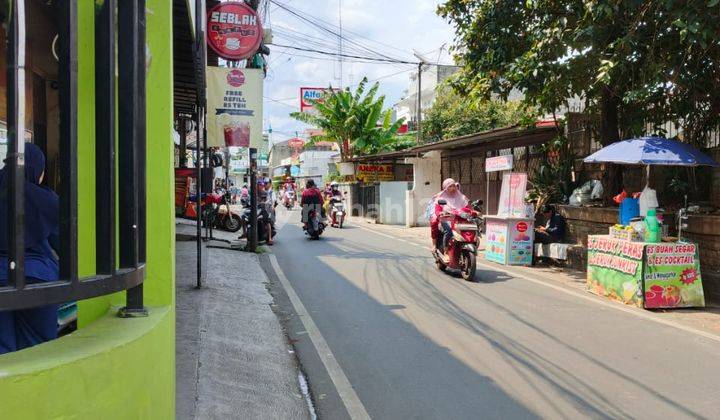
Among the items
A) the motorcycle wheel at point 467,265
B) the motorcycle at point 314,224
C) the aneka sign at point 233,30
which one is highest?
the aneka sign at point 233,30

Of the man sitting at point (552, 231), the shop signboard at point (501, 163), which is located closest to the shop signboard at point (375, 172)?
the shop signboard at point (501, 163)

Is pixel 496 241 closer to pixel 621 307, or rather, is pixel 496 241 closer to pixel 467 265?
pixel 467 265

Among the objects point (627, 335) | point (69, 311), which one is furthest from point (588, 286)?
point (69, 311)

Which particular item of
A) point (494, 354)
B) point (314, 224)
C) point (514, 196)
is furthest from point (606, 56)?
point (314, 224)

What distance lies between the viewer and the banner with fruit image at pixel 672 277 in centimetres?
710

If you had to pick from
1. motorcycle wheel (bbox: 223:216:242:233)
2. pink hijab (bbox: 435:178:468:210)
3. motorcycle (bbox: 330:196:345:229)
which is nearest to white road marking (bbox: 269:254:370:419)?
pink hijab (bbox: 435:178:468:210)

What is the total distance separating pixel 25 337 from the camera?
8.14 ft

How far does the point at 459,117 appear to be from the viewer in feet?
85.8

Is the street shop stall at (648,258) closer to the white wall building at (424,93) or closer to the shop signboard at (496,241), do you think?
the shop signboard at (496,241)

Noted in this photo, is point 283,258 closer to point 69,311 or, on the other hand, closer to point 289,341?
point 289,341

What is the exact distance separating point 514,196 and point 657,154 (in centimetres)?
349

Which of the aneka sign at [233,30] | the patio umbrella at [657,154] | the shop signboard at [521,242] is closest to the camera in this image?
the patio umbrella at [657,154]

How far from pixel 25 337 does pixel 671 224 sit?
893 centimetres

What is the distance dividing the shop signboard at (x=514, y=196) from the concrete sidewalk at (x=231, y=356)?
5254 millimetres
